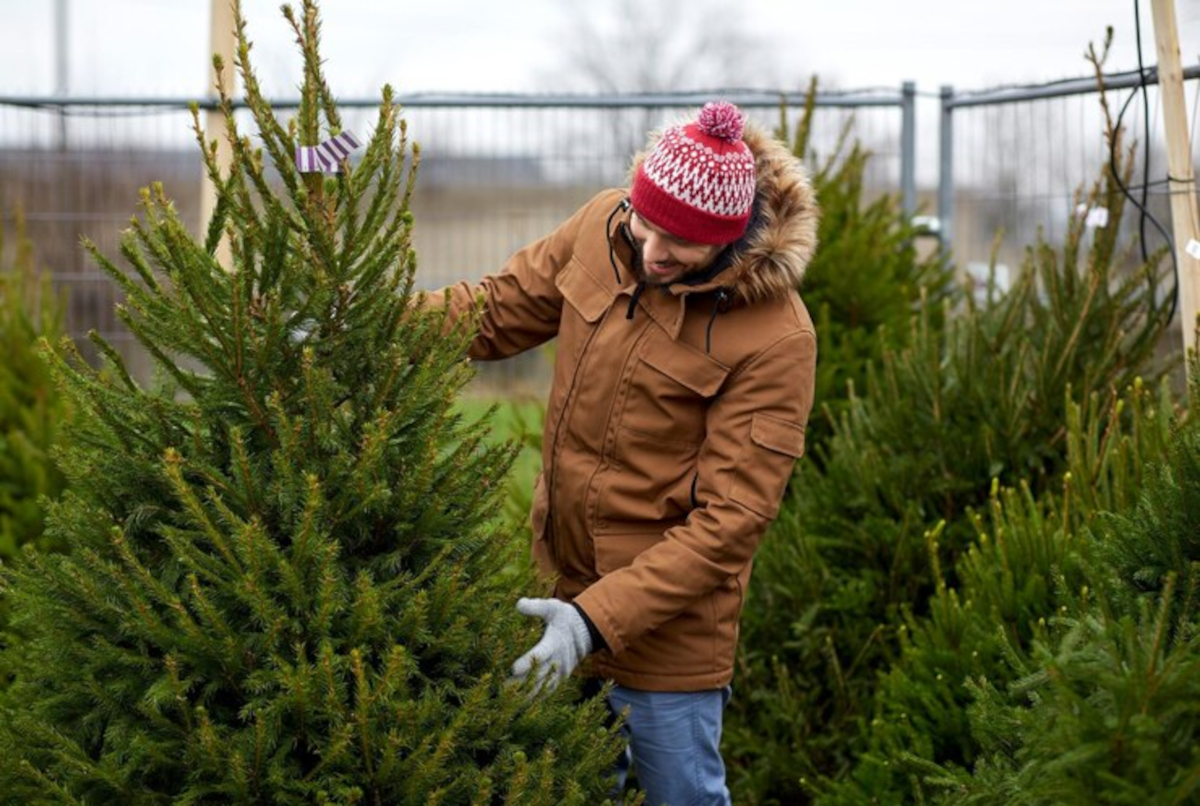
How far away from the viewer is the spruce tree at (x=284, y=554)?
2133mm

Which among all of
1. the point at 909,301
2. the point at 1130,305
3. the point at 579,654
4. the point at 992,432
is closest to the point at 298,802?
the point at 579,654

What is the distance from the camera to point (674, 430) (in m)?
3.01

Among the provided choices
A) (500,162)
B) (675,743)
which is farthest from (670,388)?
(500,162)

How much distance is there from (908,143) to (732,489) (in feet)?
Answer: 11.8

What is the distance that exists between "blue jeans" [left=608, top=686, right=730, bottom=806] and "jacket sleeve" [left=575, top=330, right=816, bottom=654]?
0.94ft

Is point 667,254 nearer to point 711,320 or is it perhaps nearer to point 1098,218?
point 711,320

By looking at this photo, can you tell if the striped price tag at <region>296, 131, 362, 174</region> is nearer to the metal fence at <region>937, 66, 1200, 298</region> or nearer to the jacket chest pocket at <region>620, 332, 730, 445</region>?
the jacket chest pocket at <region>620, 332, 730, 445</region>

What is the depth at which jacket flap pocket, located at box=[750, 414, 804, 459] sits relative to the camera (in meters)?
2.88

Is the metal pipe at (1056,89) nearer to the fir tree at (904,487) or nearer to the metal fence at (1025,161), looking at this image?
the metal fence at (1025,161)

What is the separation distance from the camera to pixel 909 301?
5.31 m

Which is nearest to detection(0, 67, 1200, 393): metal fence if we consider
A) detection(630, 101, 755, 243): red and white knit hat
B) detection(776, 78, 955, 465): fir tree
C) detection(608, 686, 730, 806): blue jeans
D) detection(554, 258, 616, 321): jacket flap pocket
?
detection(776, 78, 955, 465): fir tree

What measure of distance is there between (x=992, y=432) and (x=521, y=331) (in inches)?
65.5

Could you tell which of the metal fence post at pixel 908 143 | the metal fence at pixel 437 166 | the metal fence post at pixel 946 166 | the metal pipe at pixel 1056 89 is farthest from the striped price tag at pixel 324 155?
the metal fence post at pixel 946 166

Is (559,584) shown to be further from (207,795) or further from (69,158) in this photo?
(69,158)
